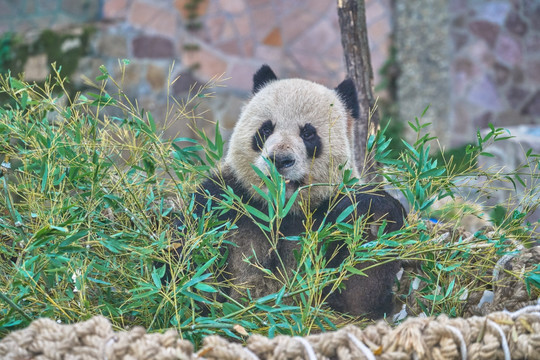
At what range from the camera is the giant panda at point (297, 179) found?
6.25 ft

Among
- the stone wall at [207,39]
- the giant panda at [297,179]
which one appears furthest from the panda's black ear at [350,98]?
the stone wall at [207,39]

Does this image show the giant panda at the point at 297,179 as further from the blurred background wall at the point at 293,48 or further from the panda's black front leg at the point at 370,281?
the blurred background wall at the point at 293,48

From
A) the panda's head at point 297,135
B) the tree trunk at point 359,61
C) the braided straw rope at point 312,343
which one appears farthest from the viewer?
the tree trunk at point 359,61

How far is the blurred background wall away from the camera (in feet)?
16.4

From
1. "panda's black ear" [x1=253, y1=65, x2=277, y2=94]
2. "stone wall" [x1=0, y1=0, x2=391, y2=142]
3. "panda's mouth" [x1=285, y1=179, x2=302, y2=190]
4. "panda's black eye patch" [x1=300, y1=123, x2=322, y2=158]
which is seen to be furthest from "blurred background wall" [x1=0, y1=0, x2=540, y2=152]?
"panda's mouth" [x1=285, y1=179, x2=302, y2=190]

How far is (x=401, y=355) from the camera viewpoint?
1.18 meters

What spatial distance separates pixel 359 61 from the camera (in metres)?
2.45

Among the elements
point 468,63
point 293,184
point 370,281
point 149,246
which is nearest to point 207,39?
point 468,63

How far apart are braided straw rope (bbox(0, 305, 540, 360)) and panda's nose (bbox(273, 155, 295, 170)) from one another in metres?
0.75

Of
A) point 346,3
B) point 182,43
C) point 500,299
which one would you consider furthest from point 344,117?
point 182,43

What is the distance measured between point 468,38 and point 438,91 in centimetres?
54

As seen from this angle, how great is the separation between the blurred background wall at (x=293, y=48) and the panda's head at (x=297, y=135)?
282 centimetres

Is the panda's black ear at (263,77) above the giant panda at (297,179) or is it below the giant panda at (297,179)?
above

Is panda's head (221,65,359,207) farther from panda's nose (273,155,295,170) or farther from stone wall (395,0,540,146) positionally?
stone wall (395,0,540,146)
